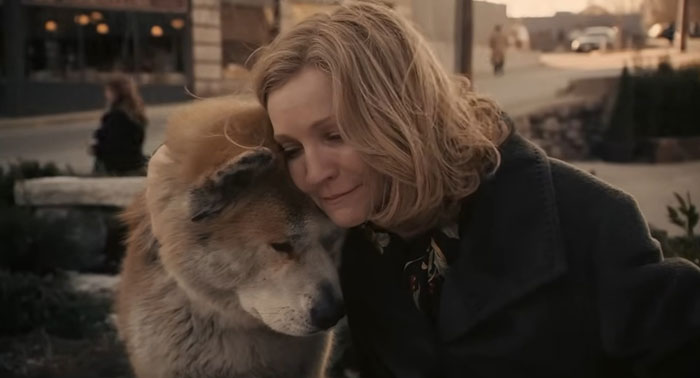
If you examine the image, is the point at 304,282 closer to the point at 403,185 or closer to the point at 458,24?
the point at 403,185

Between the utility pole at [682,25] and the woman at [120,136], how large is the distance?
4.48 meters

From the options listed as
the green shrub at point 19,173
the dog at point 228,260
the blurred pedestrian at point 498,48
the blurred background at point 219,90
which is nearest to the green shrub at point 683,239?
the blurred background at point 219,90

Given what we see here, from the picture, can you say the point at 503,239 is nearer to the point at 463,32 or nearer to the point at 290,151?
the point at 290,151

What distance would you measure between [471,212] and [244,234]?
51 centimetres

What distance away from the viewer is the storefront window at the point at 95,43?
9539 mm

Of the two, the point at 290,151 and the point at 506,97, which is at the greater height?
the point at 290,151

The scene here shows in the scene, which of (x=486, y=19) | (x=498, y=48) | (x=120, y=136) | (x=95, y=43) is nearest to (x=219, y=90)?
(x=486, y=19)

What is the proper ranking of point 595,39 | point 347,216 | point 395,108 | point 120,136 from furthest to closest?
point 120,136, point 595,39, point 347,216, point 395,108

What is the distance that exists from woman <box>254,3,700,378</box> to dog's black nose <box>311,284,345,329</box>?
0.52 feet

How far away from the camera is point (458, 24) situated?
182 inches

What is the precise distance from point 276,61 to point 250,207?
1.12 ft

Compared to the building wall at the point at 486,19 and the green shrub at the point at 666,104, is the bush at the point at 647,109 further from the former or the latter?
the building wall at the point at 486,19

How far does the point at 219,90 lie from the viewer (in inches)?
145

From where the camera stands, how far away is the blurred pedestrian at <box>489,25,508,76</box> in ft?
18.5
